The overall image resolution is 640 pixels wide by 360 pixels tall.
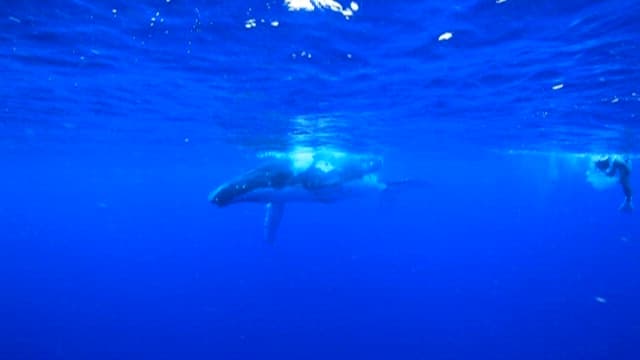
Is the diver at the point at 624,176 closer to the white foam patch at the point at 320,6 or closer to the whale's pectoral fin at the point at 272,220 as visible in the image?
the whale's pectoral fin at the point at 272,220

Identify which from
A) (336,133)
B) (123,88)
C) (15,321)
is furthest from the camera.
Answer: (15,321)

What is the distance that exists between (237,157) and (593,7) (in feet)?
119

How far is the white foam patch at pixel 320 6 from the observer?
31.6 ft

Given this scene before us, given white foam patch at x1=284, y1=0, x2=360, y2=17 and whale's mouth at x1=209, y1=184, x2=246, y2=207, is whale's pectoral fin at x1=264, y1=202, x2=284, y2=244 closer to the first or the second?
whale's mouth at x1=209, y1=184, x2=246, y2=207

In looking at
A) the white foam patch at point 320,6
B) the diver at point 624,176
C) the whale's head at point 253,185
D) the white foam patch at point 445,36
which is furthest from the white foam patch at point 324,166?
the diver at point 624,176

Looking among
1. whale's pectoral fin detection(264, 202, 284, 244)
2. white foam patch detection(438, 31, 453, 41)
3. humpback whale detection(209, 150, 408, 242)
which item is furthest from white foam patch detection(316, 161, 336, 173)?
white foam patch detection(438, 31, 453, 41)

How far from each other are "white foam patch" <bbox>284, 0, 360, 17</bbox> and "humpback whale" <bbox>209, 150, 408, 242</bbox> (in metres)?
6.05

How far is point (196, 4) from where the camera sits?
9.77 metres

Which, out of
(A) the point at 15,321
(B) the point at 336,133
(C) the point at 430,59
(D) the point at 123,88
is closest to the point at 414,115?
(B) the point at 336,133

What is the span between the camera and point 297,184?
16.7 m

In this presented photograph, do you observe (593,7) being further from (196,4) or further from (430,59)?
(196,4)

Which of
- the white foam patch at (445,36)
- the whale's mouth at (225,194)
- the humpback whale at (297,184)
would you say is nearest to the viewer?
the white foam patch at (445,36)

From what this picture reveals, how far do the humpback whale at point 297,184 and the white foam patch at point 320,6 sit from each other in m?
6.05

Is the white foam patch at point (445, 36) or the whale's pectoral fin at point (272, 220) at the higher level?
the whale's pectoral fin at point (272, 220)
